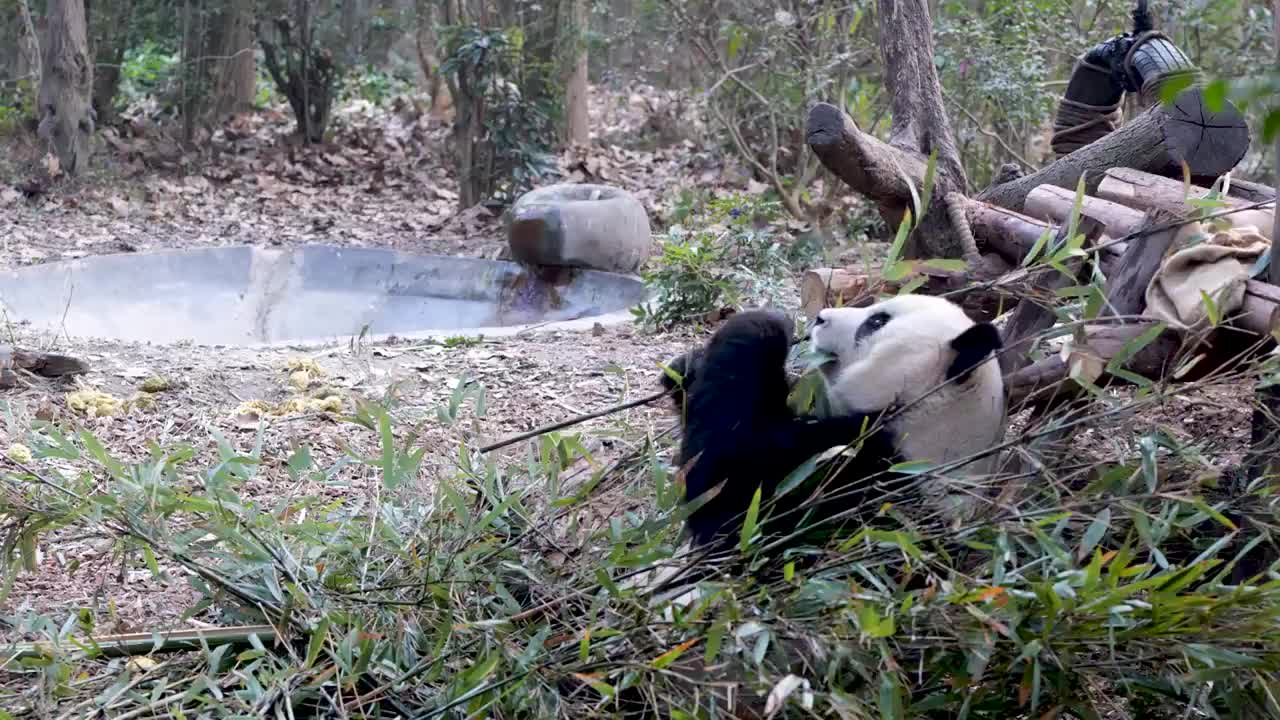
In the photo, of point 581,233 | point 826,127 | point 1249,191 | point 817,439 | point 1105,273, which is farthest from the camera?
point 581,233

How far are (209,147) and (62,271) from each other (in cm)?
358

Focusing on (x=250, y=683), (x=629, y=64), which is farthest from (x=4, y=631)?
(x=629, y=64)

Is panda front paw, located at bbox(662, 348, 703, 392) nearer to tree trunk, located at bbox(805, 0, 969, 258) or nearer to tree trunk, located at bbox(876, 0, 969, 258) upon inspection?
tree trunk, located at bbox(805, 0, 969, 258)

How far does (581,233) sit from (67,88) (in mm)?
4689

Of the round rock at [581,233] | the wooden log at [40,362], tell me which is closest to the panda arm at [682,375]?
the wooden log at [40,362]

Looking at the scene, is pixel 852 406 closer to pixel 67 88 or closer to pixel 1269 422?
pixel 1269 422

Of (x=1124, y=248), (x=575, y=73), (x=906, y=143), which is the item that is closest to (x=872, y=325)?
(x=1124, y=248)

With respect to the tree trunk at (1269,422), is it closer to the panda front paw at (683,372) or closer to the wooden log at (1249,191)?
the wooden log at (1249,191)

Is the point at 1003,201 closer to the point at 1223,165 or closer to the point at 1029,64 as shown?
the point at 1223,165

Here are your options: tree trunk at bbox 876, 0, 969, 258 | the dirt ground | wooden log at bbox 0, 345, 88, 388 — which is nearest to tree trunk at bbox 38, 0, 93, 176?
the dirt ground

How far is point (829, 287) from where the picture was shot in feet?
11.0

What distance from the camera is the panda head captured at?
2521mm

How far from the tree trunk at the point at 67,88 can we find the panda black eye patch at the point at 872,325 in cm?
825

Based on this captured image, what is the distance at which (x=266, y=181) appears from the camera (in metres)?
9.85
